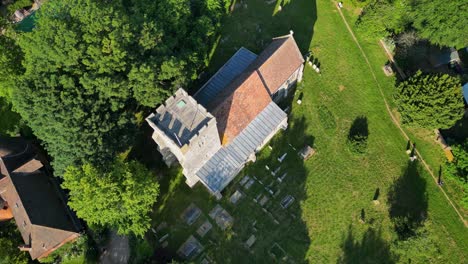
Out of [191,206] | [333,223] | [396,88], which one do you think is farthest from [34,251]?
[396,88]

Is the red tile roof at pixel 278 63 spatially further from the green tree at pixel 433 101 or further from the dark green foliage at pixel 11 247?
the dark green foliage at pixel 11 247

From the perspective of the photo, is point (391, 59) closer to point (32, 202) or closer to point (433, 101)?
point (433, 101)

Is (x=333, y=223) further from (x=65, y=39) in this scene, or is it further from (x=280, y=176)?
(x=65, y=39)

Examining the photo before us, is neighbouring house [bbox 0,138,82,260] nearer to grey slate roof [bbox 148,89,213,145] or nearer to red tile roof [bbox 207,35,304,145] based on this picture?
grey slate roof [bbox 148,89,213,145]

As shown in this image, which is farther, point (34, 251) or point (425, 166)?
point (425, 166)

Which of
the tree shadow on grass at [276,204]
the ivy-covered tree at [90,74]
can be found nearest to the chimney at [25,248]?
the ivy-covered tree at [90,74]

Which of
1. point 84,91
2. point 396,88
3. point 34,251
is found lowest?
point 396,88

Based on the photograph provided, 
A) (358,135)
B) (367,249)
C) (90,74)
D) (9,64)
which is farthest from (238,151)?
(9,64)

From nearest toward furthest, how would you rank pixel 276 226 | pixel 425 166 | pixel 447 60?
pixel 276 226 < pixel 425 166 < pixel 447 60
